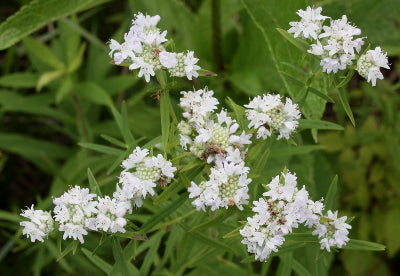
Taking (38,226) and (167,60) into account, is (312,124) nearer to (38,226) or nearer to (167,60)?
(167,60)

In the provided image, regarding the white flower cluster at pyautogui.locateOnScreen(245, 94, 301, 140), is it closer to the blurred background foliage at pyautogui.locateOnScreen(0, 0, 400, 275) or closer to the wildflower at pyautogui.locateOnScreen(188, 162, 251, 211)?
the wildflower at pyautogui.locateOnScreen(188, 162, 251, 211)

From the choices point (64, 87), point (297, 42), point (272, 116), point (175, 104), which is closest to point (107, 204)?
point (272, 116)

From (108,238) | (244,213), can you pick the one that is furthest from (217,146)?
(108,238)

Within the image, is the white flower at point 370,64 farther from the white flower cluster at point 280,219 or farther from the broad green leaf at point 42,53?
the broad green leaf at point 42,53

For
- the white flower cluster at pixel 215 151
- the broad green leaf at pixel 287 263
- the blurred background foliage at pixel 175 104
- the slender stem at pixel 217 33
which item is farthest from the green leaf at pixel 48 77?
the broad green leaf at pixel 287 263

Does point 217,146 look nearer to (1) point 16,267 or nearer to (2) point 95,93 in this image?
(2) point 95,93
